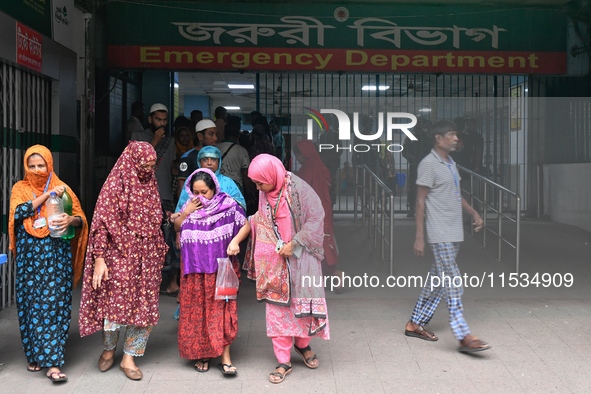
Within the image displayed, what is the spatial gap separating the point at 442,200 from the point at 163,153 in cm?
255

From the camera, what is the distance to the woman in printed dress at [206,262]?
4.25m

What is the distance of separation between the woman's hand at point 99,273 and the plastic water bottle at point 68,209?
0.96 feet

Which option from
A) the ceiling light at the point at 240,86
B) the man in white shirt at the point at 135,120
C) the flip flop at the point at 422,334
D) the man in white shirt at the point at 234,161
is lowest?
the flip flop at the point at 422,334

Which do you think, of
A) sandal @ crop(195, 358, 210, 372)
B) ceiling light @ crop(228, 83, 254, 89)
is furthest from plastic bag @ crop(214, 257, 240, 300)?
ceiling light @ crop(228, 83, 254, 89)

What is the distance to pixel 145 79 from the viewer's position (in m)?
10.3

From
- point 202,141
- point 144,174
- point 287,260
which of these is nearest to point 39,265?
point 144,174

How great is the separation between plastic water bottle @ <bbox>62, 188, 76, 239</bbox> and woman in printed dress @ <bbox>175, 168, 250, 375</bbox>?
609 millimetres

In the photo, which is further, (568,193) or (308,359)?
(568,193)

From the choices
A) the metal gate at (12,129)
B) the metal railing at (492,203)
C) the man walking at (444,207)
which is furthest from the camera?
the metal railing at (492,203)

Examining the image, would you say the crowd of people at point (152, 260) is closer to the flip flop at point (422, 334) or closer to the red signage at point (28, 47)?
the flip flop at point (422, 334)

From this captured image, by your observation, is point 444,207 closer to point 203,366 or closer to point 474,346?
point 474,346

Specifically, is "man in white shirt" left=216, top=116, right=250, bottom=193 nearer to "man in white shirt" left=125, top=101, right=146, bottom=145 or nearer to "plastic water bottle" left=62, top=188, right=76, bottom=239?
"man in white shirt" left=125, top=101, right=146, bottom=145

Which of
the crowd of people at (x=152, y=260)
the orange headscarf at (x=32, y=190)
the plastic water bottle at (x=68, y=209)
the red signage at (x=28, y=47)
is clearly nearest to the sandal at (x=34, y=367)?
the crowd of people at (x=152, y=260)

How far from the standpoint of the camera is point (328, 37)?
26.4ft
